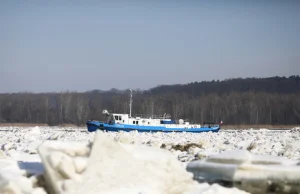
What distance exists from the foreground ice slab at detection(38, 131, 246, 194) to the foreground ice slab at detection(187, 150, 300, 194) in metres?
0.27

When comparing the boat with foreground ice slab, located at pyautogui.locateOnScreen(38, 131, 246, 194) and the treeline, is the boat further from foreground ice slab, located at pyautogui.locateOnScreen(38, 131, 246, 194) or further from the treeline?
the treeline

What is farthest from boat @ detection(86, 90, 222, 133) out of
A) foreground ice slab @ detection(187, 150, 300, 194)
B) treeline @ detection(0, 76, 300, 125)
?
treeline @ detection(0, 76, 300, 125)

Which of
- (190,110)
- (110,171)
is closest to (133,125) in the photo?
(110,171)

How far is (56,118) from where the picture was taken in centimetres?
10038

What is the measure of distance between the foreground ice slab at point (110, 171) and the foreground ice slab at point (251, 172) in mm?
270

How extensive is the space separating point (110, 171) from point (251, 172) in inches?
75.2

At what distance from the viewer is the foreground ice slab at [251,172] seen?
5.68 metres

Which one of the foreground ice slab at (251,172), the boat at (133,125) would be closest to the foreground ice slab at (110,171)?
the foreground ice slab at (251,172)

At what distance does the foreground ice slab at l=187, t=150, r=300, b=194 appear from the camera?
5.68m

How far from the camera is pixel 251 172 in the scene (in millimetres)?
5840

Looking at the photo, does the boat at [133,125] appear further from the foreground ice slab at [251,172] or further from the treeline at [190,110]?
the treeline at [190,110]

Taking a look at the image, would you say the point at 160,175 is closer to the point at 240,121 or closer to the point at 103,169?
the point at 103,169

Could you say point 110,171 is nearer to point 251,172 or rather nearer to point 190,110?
point 251,172

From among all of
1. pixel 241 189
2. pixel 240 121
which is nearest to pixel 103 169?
pixel 241 189
